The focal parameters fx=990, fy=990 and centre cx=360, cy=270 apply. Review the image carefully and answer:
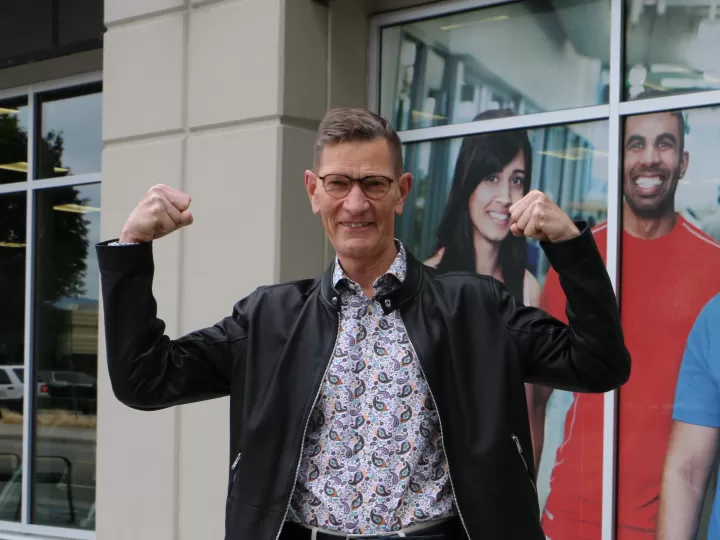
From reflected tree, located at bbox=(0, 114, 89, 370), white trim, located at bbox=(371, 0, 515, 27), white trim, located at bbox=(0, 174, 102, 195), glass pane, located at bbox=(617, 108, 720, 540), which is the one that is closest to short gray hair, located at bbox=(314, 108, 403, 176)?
glass pane, located at bbox=(617, 108, 720, 540)

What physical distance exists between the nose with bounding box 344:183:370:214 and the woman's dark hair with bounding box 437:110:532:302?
288cm

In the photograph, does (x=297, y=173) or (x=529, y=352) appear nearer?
(x=529, y=352)

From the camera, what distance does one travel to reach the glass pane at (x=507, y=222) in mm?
4855

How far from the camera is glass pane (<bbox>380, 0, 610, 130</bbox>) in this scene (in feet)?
16.3

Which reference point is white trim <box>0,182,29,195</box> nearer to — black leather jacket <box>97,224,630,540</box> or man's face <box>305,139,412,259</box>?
black leather jacket <box>97,224,630,540</box>

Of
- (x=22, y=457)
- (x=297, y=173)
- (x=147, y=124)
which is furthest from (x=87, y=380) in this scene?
(x=297, y=173)

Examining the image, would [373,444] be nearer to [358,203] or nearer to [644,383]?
[358,203]

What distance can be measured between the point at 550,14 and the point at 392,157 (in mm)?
3022

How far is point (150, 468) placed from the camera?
224 inches

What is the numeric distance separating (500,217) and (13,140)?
4409 mm

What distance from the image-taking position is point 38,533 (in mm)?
7348

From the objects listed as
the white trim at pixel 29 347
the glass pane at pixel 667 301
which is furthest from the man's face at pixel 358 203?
the white trim at pixel 29 347

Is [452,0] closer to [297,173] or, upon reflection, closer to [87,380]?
[297,173]

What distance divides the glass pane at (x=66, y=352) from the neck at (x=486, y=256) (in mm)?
3098
